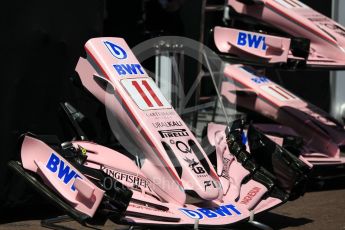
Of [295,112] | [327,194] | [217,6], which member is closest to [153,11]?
[217,6]

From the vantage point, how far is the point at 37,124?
656cm

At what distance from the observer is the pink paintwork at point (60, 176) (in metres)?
5.13

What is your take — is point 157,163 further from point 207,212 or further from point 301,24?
point 301,24

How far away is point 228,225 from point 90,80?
5.15 feet

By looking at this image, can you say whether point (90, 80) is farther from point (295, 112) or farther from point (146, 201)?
point (295, 112)

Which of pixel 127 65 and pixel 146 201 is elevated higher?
pixel 127 65

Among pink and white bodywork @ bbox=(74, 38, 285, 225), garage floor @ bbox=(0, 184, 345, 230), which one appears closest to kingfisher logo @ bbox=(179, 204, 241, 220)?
pink and white bodywork @ bbox=(74, 38, 285, 225)

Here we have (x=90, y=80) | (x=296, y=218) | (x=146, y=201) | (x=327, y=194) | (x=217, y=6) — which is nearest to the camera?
(x=146, y=201)

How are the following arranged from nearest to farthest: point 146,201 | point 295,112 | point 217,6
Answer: point 146,201
point 295,112
point 217,6

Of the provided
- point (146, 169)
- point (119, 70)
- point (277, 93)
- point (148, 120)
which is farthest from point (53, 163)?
point (277, 93)

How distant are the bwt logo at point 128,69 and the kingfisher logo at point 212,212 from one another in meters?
1.22

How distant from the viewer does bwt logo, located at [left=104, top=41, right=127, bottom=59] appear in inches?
249

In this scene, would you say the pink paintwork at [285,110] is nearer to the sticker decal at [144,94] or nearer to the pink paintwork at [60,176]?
the sticker decal at [144,94]

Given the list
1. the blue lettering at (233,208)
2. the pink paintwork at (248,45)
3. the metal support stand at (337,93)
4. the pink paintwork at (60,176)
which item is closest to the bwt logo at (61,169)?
the pink paintwork at (60,176)
